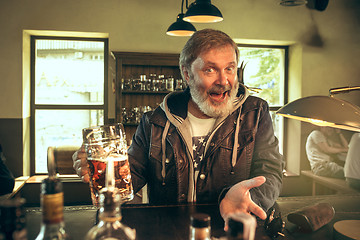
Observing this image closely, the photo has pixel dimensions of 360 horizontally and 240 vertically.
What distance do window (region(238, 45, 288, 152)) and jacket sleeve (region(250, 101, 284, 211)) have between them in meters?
3.55

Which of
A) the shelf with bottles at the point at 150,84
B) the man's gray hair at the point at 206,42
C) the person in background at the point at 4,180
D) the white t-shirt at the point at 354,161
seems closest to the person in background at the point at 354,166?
the white t-shirt at the point at 354,161

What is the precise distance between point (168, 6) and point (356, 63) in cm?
304

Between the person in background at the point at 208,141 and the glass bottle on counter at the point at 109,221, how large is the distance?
105cm

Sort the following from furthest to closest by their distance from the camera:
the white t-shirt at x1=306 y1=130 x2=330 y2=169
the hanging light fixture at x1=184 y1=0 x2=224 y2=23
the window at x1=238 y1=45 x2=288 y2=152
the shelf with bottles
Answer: the window at x1=238 y1=45 x2=288 y2=152
the white t-shirt at x1=306 y1=130 x2=330 y2=169
the shelf with bottles
the hanging light fixture at x1=184 y1=0 x2=224 y2=23

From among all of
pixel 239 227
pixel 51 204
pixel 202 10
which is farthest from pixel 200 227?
pixel 202 10

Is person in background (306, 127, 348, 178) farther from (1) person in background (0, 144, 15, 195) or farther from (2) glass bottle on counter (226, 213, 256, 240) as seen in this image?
(2) glass bottle on counter (226, 213, 256, 240)

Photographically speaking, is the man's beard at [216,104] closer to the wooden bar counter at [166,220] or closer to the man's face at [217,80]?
the man's face at [217,80]

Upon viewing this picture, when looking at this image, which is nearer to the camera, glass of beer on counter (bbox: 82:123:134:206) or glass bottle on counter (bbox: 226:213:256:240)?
glass bottle on counter (bbox: 226:213:256:240)

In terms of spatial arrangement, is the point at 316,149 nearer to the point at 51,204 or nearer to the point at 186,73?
the point at 186,73

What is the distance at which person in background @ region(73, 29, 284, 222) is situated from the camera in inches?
69.7

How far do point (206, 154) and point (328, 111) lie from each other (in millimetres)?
726

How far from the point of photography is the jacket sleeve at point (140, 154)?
5.93 feet

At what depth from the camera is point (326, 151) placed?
464 cm

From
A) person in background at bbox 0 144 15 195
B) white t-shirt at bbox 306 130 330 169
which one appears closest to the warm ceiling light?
person in background at bbox 0 144 15 195
